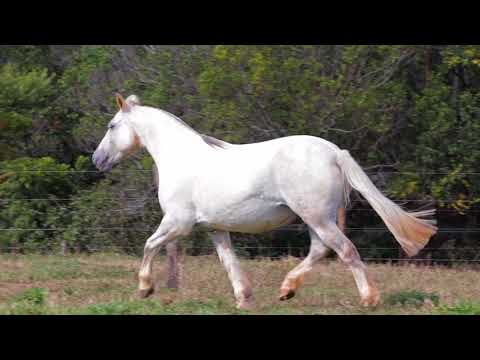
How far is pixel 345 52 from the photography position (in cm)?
1134

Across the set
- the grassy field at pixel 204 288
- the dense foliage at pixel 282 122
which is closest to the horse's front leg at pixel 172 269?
the grassy field at pixel 204 288

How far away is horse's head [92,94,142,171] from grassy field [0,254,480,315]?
1.38 m

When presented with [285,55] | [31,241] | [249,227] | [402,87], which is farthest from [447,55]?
[31,241]

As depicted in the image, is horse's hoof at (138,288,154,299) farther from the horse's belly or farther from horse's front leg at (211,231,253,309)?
the horse's belly

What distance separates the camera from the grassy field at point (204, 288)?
264 inches

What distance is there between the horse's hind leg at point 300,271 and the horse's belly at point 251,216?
0.32 metres

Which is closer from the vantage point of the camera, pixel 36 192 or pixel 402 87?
pixel 402 87

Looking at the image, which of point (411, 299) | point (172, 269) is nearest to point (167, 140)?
point (172, 269)

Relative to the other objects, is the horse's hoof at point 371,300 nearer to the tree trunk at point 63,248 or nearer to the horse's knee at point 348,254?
the horse's knee at point 348,254

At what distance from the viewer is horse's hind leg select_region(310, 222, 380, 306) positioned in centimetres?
671

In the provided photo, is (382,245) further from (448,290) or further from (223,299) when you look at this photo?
(223,299)

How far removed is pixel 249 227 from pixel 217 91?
439 centimetres

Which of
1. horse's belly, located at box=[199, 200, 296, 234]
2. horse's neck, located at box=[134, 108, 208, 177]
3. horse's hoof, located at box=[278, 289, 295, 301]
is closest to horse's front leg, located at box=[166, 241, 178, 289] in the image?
horse's neck, located at box=[134, 108, 208, 177]

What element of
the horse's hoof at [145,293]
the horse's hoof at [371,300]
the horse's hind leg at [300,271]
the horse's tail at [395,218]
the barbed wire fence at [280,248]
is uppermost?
the horse's tail at [395,218]
